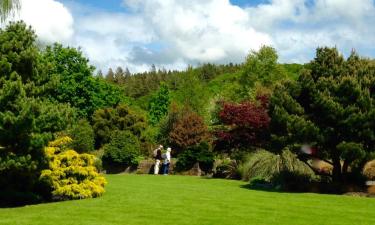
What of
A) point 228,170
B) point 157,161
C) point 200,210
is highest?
point 157,161

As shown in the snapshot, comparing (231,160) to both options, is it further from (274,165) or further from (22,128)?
(22,128)

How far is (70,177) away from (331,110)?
8923 mm

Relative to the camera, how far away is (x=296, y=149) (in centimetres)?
1777

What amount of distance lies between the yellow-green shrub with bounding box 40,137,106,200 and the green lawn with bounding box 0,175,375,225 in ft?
1.97

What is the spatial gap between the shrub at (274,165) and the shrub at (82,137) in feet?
38.5

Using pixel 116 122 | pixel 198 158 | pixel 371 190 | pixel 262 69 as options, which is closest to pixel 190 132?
pixel 198 158

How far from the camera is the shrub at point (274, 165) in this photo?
786 inches

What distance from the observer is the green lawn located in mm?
11031

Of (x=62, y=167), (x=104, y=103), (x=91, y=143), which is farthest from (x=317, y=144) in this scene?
(x=104, y=103)

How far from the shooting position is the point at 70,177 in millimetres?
15734

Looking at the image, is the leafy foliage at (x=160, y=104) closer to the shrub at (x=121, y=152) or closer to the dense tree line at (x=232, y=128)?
the dense tree line at (x=232, y=128)

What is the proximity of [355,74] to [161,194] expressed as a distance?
7.99m

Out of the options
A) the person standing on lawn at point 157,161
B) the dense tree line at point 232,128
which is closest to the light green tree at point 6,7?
the dense tree line at point 232,128

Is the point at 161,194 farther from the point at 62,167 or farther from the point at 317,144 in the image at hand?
the point at 317,144
